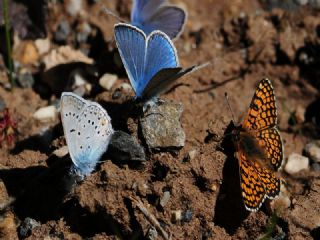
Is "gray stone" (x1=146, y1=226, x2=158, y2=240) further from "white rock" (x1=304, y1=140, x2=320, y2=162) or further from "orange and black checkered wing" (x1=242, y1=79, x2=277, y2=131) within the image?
"white rock" (x1=304, y1=140, x2=320, y2=162)

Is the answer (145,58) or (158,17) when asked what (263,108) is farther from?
(158,17)

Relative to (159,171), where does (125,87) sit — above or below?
above

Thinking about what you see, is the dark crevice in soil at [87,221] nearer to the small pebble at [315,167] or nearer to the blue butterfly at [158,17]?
the small pebble at [315,167]

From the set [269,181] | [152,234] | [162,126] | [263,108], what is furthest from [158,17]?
[152,234]

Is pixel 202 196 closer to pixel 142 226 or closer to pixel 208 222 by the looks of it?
pixel 208 222

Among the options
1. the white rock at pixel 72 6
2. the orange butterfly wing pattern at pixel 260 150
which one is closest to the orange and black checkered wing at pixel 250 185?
the orange butterfly wing pattern at pixel 260 150
